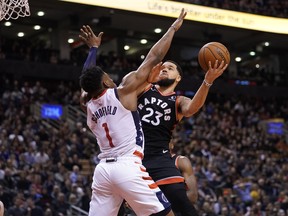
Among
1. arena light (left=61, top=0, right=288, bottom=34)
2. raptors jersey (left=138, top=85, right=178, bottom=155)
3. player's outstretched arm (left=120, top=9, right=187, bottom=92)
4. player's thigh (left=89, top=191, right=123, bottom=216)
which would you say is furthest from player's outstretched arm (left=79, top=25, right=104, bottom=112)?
arena light (left=61, top=0, right=288, bottom=34)

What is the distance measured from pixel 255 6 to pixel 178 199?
79.2 ft

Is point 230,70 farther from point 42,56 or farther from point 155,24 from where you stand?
point 42,56

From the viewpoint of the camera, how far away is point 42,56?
27.0m

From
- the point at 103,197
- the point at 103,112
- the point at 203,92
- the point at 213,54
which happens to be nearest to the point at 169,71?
the point at 213,54

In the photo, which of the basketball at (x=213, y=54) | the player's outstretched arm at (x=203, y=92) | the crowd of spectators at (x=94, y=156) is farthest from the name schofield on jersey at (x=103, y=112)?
the crowd of spectators at (x=94, y=156)

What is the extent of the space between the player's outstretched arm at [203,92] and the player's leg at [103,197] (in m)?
1.42

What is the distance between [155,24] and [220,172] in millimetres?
10690

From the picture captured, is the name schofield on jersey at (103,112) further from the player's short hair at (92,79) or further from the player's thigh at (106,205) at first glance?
the player's thigh at (106,205)

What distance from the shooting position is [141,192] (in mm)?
6152

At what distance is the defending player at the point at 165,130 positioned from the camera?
725 centimetres

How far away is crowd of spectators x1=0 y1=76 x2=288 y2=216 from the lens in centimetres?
1520

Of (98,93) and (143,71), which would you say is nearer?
(143,71)

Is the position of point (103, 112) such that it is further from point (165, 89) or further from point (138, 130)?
point (165, 89)

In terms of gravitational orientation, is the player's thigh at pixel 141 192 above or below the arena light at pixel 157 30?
below
